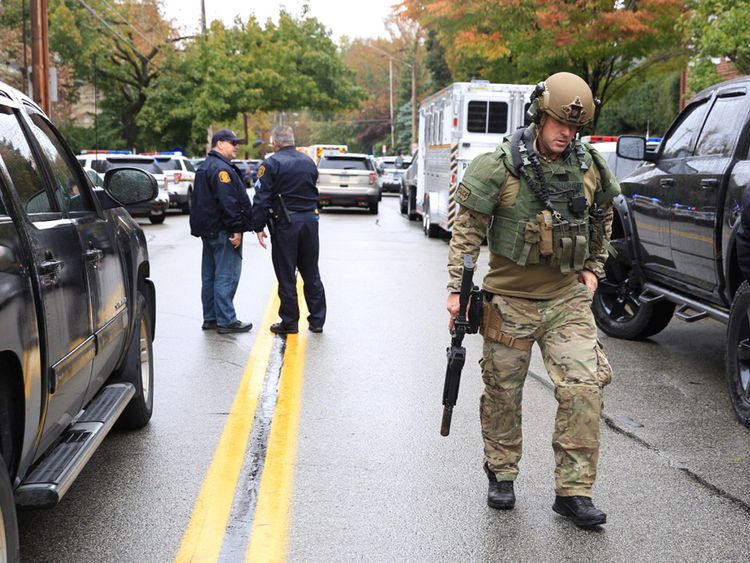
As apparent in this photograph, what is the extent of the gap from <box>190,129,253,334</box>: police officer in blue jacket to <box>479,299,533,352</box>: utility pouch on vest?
4.67 meters

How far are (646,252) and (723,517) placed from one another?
13.1 feet

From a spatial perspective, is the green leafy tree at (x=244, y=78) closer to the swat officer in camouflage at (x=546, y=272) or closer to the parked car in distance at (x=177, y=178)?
the parked car in distance at (x=177, y=178)

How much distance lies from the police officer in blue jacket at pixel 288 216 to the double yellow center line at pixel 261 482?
130 cm

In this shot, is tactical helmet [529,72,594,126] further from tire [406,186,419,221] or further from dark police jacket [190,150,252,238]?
tire [406,186,419,221]

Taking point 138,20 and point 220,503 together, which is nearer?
point 220,503

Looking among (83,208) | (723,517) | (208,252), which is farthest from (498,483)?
(208,252)

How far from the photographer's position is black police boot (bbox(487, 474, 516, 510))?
4543 millimetres

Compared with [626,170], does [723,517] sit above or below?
below

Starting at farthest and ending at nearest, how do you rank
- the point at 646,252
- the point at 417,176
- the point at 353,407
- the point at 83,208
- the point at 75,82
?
the point at 75,82 → the point at 417,176 → the point at 646,252 → the point at 353,407 → the point at 83,208

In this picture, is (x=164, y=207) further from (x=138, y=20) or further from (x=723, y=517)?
(x=138, y=20)

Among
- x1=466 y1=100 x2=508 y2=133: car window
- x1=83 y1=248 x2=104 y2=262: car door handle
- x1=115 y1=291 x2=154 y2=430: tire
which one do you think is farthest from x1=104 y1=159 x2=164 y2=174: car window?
x1=83 y1=248 x2=104 y2=262: car door handle

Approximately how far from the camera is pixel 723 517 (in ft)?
14.8

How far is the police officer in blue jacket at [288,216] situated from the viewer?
8820 mm

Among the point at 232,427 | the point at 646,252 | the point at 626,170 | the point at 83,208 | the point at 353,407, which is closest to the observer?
the point at 83,208
